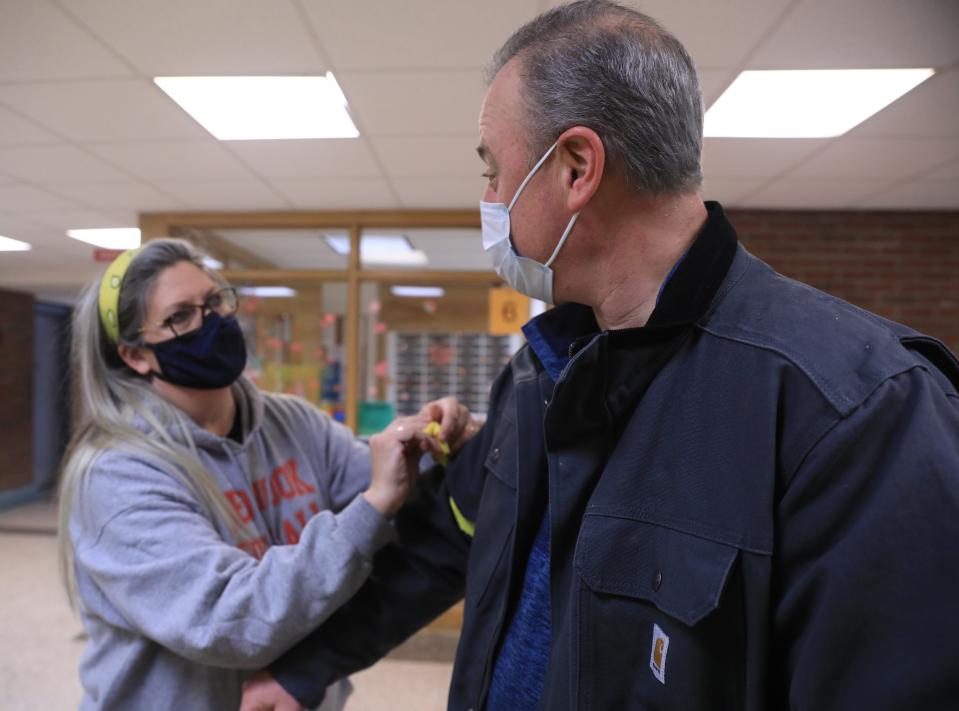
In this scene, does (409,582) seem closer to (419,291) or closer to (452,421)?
(452,421)

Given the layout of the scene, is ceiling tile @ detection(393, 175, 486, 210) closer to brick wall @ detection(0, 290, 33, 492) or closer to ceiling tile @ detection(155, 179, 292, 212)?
ceiling tile @ detection(155, 179, 292, 212)

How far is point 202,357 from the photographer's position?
4.22 ft

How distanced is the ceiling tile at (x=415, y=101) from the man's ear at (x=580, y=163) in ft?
6.53

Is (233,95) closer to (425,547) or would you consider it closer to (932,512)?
(425,547)

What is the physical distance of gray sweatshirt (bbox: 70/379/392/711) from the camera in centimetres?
98

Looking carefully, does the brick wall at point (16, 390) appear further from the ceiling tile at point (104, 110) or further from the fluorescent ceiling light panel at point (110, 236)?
the ceiling tile at point (104, 110)

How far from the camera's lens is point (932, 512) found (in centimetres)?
53

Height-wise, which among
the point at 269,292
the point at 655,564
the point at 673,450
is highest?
the point at 269,292

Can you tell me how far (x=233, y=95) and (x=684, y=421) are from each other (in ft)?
9.27

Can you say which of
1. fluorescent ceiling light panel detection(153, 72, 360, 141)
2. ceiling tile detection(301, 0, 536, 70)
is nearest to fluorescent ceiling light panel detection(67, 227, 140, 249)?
fluorescent ceiling light panel detection(153, 72, 360, 141)

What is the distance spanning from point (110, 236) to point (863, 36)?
19.4 ft

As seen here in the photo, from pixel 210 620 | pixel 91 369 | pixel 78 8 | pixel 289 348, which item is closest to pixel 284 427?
pixel 91 369

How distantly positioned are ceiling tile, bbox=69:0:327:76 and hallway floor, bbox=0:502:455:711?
3210mm

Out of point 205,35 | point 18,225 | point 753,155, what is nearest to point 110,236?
point 18,225
